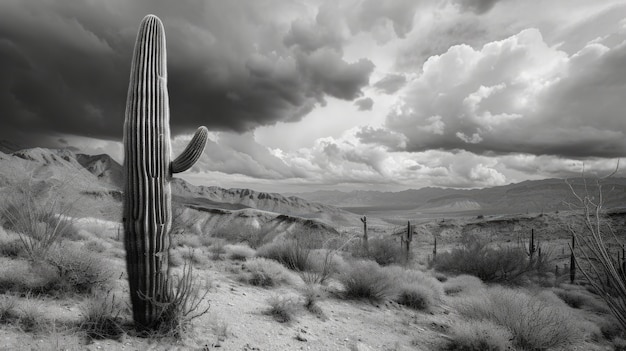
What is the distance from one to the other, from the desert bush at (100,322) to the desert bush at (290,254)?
22.3 feet

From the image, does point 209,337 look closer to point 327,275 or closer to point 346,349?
point 346,349

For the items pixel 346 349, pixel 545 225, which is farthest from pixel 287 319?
pixel 545 225

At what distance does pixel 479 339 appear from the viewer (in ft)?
20.4

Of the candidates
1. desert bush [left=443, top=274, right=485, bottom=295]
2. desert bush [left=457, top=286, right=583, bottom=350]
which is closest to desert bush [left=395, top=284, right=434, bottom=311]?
desert bush [left=457, top=286, right=583, bottom=350]

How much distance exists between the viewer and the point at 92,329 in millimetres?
4730

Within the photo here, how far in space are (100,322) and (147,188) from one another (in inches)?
79.2

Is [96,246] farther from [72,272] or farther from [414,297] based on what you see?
[414,297]

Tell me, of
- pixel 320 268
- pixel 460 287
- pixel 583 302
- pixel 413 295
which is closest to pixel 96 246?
pixel 320 268

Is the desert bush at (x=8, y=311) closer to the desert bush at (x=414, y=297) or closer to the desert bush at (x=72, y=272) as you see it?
the desert bush at (x=72, y=272)

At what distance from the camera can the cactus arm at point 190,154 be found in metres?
5.36

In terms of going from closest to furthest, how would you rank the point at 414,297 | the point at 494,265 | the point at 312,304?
the point at 312,304 < the point at 414,297 < the point at 494,265

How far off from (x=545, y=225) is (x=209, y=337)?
192 feet

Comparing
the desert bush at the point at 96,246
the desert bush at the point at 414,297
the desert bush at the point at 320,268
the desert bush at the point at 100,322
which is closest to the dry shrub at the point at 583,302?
the desert bush at the point at 414,297

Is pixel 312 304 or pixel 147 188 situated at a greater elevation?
pixel 147 188
